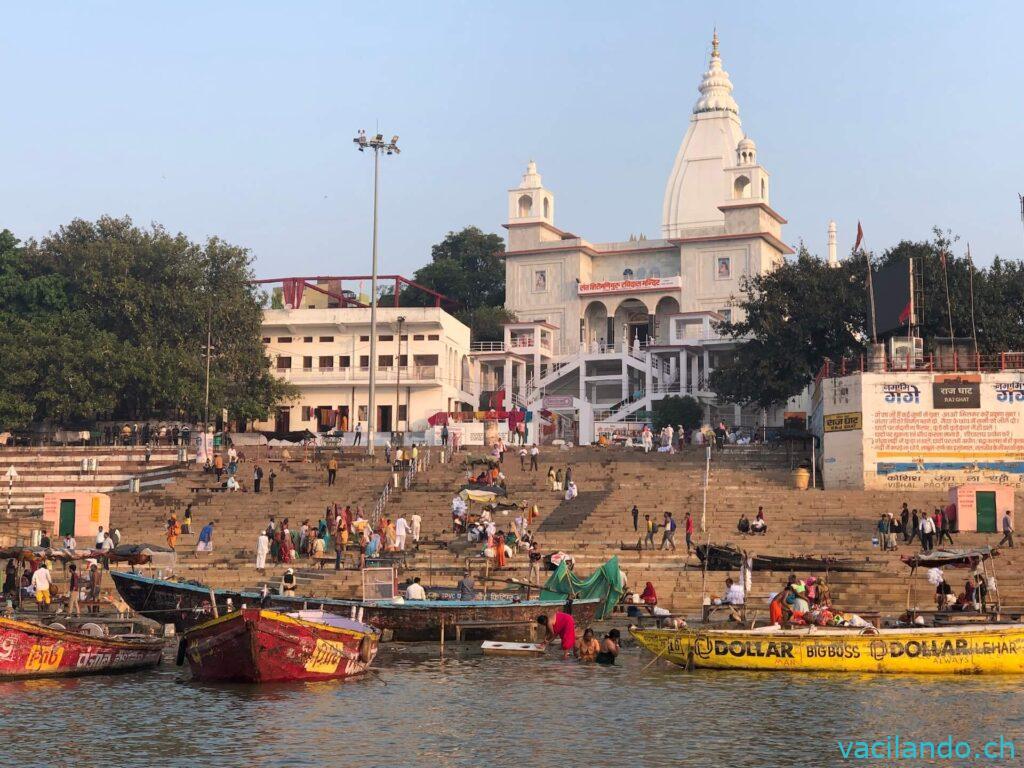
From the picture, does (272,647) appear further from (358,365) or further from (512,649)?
(358,365)

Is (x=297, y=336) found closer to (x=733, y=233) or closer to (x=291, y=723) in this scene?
(x=733, y=233)

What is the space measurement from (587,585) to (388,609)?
421 cm

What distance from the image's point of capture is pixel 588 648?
2505 cm

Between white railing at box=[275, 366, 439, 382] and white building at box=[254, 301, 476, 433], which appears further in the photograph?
white building at box=[254, 301, 476, 433]

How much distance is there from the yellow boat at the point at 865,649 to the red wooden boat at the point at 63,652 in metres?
9.26

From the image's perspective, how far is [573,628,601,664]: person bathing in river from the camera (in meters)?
25.0

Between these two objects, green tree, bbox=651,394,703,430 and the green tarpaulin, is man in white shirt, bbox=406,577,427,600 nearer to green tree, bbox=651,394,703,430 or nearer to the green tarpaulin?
the green tarpaulin

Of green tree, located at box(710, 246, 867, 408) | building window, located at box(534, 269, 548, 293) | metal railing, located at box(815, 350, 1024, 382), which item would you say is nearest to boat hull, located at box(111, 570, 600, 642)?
metal railing, located at box(815, 350, 1024, 382)

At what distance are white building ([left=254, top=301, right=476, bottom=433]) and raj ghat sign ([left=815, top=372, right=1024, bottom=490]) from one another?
30577 mm

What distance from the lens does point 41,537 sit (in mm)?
36969

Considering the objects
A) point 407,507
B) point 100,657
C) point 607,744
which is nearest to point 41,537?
point 407,507

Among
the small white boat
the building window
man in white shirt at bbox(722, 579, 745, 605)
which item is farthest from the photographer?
the building window

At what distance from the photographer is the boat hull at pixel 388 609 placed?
86.1ft

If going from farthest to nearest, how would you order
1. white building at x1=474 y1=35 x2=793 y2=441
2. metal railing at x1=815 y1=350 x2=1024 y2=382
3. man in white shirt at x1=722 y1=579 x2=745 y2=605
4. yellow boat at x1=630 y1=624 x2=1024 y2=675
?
white building at x1=474 y1=35 x2=793 y2=441, metal railing at x1=815 y1=350 x2=1024 y2=382, man in white shirt at x1=722 y1=579 x2=745 y2=605, yellow boat at x1=630 y1=624 x2=1024 y2=675
